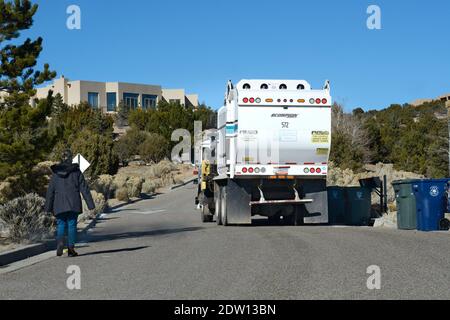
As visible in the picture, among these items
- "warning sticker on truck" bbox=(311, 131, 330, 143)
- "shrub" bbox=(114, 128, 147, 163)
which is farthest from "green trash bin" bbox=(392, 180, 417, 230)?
"shrub" bbox=(114, 128, 147, 163)

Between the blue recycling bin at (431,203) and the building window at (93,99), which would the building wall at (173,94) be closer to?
the building window at (93,99)

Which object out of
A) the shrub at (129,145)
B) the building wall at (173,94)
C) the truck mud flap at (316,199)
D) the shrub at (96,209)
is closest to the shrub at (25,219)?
the shrub at (96,209)

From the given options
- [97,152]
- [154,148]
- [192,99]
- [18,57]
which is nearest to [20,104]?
[18,57]

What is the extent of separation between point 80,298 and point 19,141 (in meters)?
16.8

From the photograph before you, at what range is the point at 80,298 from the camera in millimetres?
8820

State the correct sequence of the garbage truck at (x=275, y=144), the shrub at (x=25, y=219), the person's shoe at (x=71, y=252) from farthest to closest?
the garbage truck at (x=275, y=144) → the shrub at (x=25, y=219) → the person's shoe at (x=71, y=252)

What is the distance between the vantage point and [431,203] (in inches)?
719

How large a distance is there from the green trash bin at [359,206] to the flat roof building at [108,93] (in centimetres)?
9105

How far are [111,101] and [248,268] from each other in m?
110

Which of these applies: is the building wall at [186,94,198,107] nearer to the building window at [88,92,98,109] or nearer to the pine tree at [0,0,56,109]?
the building window at [88,92,98,109]

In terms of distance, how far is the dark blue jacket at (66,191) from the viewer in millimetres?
13203

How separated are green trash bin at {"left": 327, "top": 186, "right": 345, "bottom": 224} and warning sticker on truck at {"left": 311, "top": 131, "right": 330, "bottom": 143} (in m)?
3.53

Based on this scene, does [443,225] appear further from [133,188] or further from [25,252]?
[133,188]

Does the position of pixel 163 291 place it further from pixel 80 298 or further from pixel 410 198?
pixel 410 198
